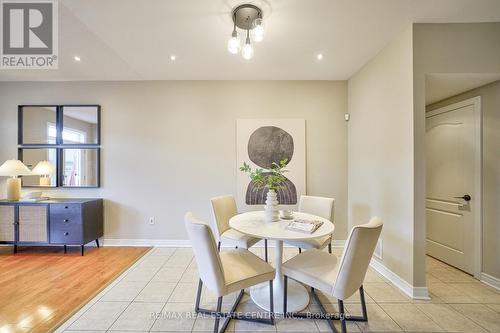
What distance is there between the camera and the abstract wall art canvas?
3184 mm

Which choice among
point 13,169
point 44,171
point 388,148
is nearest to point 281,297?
point 388,148

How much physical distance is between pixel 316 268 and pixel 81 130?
12.2ft

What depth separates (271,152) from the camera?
3.18 m

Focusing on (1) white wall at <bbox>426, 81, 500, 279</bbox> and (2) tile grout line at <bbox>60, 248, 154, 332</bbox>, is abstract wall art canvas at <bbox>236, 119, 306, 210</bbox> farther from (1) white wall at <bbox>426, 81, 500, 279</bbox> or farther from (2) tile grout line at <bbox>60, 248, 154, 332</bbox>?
(1) white wall at <bbox>426, 81, 500, 279</bbox>

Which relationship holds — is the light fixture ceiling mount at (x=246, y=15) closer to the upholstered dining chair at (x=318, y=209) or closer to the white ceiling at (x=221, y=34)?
the white ceiling at (x=221, y=34)

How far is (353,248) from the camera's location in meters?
1.36

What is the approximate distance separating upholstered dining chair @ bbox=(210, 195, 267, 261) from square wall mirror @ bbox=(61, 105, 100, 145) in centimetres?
223

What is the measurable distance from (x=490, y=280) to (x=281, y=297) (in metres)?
2.21

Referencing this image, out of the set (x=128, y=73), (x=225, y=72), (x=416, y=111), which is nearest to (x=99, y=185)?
(x=128, y=73)

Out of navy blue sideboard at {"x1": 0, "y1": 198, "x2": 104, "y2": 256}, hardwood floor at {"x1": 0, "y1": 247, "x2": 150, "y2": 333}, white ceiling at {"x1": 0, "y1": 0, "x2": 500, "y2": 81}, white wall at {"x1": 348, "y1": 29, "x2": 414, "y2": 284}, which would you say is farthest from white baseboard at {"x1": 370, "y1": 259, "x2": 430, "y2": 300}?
navy blue sideboard at {"x1": 0, "y1": 198, "x2": 104, "y2": 256}

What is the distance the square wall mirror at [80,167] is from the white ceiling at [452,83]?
14.2 feet

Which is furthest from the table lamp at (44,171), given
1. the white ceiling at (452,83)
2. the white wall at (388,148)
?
the white ceiling at (452,83)

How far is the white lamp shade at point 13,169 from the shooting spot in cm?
281

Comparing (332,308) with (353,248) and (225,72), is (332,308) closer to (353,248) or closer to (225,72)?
(353,248)
